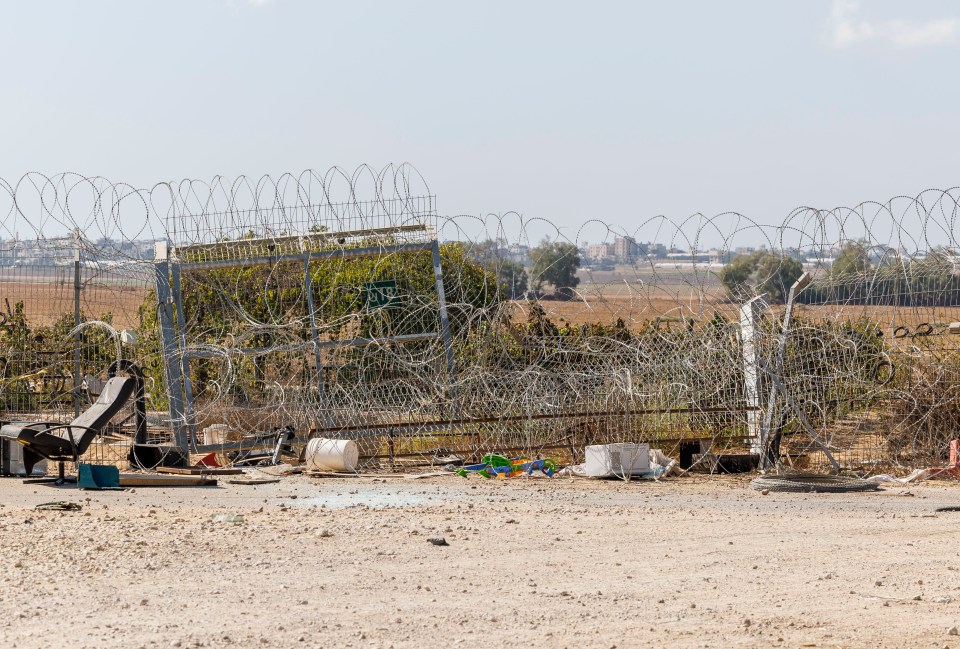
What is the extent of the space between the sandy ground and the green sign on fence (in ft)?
15.1

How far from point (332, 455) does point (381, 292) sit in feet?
10.6

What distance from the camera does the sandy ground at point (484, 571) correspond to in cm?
627

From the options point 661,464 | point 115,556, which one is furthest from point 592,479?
point 115,556

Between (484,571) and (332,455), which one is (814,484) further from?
(484,571)

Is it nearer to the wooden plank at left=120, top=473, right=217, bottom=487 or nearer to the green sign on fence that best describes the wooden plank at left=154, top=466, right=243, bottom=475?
the wooden plank at left=120, top=473, right=217, bottom=487

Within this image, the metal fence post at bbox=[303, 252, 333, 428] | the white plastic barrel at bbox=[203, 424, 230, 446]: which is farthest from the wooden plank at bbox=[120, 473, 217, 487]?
the white plastic barrel at bbox=[203, 424, 230, 446]

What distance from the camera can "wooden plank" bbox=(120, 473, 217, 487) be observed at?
40.6ft

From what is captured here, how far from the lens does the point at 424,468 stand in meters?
13.7

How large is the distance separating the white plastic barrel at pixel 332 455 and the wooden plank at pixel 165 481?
126 centimetres

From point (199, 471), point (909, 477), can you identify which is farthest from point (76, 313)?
point (909, 477)

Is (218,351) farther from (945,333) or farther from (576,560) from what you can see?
(945,333)

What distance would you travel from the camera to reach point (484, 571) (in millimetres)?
7840

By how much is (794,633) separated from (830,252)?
28.2ft

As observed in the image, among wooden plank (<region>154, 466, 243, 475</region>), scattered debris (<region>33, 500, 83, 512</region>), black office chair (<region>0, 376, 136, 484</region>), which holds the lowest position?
wooden plank (<region>154, 466, 243, 475</region>)
